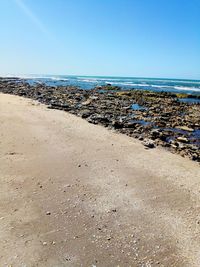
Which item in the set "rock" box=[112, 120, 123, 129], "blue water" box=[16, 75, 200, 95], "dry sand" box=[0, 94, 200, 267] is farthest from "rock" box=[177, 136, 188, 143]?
"blue water" box=[16, 75, 200, 95]

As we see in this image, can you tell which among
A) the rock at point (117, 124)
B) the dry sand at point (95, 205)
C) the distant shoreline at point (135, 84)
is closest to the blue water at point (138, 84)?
the distant shoreline at point (135, 84)

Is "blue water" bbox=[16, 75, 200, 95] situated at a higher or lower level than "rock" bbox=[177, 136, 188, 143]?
lower

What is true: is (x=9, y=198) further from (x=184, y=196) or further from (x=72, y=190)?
(x=184, y=196)

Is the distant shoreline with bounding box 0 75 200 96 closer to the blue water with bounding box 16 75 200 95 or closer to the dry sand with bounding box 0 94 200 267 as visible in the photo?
the blue water with bounding box 16 75 200 95

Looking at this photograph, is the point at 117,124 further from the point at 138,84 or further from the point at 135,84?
the point at 138,84

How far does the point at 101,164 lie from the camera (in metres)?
10.4

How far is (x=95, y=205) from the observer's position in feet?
24.2

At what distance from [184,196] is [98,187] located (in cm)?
268

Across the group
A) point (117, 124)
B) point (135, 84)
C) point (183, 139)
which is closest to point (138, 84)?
point (135, 84)

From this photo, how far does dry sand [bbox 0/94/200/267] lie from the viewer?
554 cm

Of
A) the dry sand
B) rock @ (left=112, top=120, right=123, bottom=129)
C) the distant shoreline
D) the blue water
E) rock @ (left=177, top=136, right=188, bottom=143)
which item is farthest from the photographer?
the blue water

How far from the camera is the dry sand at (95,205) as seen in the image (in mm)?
5539

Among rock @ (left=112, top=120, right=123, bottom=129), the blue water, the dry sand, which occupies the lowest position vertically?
the blue water

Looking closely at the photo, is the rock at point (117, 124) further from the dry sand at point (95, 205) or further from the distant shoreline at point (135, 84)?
the distant shoreline at point (135, 84)
